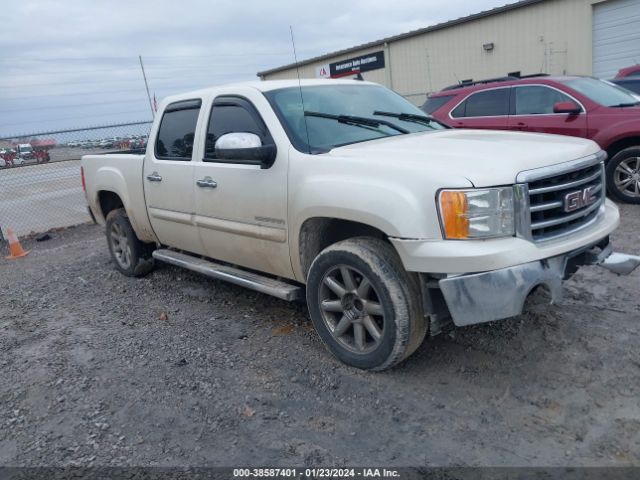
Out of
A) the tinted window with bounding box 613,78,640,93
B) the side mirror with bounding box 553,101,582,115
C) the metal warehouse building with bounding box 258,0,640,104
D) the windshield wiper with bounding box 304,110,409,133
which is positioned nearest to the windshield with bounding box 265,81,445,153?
the windshield wiper with bounding box 304,110,409,133

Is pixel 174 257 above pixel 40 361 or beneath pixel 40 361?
above

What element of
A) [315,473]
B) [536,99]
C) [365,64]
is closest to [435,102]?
[536,99]

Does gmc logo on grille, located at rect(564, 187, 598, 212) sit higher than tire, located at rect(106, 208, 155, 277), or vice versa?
gmc logo on grille, located at rect(564, 187, 598, 212)

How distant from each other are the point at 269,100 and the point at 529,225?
2.11 meters

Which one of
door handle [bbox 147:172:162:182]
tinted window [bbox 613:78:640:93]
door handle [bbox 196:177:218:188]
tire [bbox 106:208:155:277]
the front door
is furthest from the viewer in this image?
tinted window [bbox 613:78:640:93]

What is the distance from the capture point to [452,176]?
2926 mm

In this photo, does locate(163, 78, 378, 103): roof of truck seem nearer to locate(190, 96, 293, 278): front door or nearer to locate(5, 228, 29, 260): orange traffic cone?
locate(190, 96, 293, 278): front door

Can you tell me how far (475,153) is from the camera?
3234 millimetres

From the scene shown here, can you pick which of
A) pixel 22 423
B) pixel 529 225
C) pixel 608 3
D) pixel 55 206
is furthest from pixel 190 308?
pixel 608 3

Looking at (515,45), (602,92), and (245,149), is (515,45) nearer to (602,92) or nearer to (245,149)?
(602,92)

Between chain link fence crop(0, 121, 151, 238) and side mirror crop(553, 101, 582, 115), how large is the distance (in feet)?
22.6

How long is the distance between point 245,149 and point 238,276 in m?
1.15

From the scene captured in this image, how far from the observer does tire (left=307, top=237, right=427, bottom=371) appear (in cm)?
319

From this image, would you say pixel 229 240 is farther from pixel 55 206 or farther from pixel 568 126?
pixel 55 206
